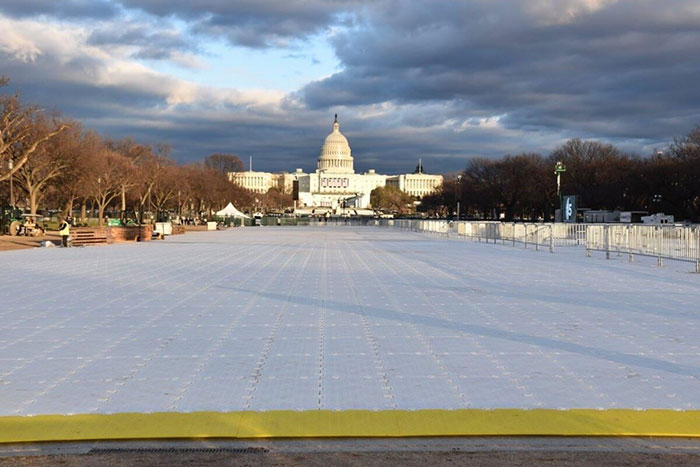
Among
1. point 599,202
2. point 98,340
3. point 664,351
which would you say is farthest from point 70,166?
point 599,202

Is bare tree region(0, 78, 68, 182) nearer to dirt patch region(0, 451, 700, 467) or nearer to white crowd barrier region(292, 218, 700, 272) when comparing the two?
white crowd barrier region(292, 218, 700, 272)

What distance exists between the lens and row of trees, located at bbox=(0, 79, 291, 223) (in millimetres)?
45312

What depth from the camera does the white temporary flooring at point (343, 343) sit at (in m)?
6.65

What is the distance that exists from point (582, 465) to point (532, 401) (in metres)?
1.51

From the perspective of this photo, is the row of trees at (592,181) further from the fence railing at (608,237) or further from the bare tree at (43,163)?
the bare tree at (43,163)

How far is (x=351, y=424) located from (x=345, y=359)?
2.49 m

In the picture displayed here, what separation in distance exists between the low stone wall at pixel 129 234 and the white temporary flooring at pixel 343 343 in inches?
843

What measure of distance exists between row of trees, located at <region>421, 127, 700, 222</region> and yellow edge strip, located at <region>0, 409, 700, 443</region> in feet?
222

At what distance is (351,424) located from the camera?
19.0 ft

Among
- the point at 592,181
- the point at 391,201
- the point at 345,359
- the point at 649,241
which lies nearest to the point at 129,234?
the point at 649,241

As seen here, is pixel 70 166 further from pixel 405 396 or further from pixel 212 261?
pixel 405 396

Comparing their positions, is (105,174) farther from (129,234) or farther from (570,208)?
(570,208)

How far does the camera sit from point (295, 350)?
28.8 ft

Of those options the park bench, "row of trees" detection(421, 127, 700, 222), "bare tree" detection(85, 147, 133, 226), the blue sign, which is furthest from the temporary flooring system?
"row of trees" detection(421, 127, 700, 222)
